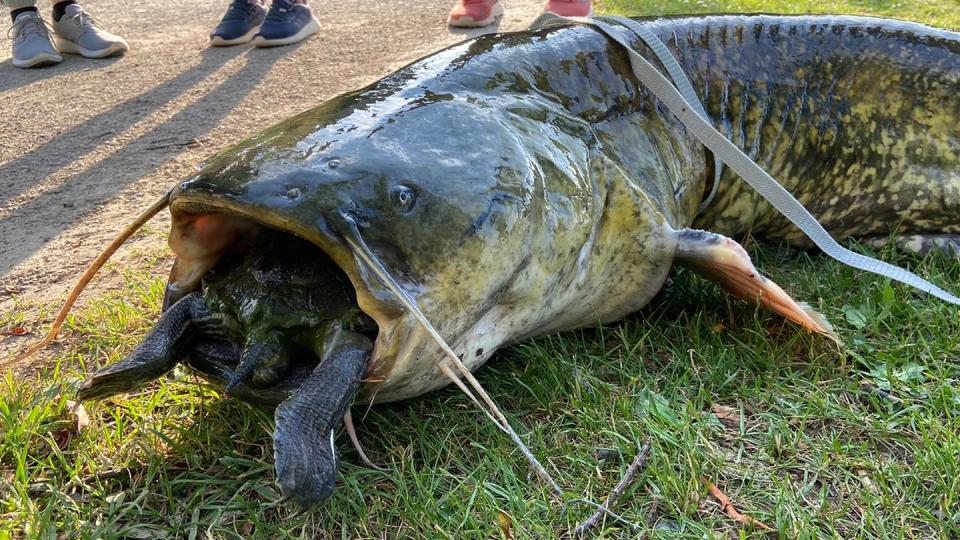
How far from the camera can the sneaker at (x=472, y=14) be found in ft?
20.1

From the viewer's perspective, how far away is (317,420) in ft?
5.23

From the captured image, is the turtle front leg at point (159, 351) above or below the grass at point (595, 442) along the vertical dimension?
above

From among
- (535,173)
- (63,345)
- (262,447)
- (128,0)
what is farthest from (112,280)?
(128,0)

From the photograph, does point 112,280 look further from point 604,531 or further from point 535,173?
point 604,531

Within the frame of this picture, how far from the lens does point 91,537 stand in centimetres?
171

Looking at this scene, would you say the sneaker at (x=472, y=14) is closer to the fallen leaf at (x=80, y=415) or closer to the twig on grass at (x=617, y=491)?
the fallen leaf at (x=80, y=415)

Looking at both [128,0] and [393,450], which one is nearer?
[393,450]

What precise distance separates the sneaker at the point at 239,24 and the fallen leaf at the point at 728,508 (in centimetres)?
539

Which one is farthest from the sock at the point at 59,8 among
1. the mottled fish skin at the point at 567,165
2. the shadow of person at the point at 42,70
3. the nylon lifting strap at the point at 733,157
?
the nylon lifting strap at the point at 733,157

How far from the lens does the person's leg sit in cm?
578

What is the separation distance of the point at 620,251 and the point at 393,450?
31.2 inches

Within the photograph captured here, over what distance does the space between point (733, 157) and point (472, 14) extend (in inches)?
158

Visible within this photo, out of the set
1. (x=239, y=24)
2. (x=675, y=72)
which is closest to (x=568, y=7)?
(x=239, y=24)

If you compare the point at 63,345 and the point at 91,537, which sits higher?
the point at 91,537
